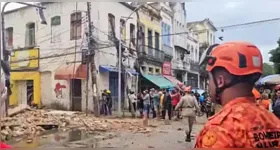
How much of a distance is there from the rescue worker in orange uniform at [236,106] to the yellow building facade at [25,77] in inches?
32.1

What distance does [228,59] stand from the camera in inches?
26.9

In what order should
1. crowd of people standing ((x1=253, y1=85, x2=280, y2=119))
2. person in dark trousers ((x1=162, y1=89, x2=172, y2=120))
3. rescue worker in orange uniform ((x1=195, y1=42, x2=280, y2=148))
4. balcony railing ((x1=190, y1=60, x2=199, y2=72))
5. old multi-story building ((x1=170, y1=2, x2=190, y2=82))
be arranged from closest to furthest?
rescue worker in orange uniform ((x1=195, y1=42, x2=280, y2=148)), crowd of people standing ((x1=253, y1=85, x2=280, y2=119)), balcony railing ((x1=190, y1=60, x2=199, y2=72)), old multi-story building ((x1=170, y1=2, x2=190, y2=82)), person in dark trousers ((x1=162, y1=89, x2=172, y2=120))

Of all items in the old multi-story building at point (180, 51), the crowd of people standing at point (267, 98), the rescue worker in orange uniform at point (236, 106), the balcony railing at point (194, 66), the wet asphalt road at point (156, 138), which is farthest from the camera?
the old multi-story building at point (180, 51)

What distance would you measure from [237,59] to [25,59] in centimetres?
93

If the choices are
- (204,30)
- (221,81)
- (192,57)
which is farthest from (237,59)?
(192,57)

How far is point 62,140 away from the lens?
1.33 metres

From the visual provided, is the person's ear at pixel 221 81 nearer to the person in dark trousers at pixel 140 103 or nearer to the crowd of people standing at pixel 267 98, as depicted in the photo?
the crowd of people standing at pixel 267 98

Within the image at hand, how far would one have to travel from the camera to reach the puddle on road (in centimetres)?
118

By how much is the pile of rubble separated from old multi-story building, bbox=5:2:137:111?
5cm

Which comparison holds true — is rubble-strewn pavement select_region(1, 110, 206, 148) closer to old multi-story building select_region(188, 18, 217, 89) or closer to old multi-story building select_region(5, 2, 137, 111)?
old multi-story building select_region(5, 2, 137, 111)

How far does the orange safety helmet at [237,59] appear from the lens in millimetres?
680

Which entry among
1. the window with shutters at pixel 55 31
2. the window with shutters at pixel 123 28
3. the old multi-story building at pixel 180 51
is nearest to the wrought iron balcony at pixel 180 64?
the old multi-story building at pixel 180 51

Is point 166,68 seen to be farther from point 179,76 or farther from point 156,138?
point 156,138

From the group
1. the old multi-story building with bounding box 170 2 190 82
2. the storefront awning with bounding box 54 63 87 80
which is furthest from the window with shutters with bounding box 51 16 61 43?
the old multi-story building with bounding box 170 2 190 82
